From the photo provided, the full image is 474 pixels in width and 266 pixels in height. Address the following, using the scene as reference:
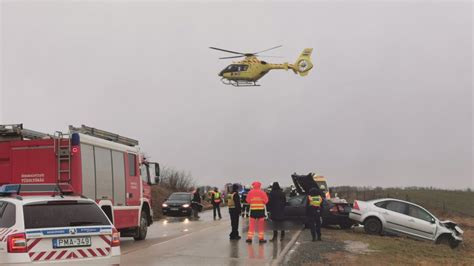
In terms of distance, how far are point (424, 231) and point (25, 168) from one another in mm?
13455

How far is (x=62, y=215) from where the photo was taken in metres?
7.23

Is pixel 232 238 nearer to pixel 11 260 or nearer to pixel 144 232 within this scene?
pixel 144 232

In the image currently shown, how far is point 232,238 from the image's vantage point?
51.6 ft

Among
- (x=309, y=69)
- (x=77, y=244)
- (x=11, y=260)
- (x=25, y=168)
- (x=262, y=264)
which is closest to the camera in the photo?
(x=11, y=260)

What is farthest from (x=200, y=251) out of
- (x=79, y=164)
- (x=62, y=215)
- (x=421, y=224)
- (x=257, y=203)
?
(x=421, y=224)

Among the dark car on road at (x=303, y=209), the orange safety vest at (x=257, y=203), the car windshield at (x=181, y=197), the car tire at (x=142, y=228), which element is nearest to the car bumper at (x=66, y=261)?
the orange safety vest at (x=257, y=203)

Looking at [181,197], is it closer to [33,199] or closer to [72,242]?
[33,199]

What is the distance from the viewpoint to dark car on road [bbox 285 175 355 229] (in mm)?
19984

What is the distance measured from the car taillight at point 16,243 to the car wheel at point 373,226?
1452cm

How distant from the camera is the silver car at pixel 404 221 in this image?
18281 millimetres

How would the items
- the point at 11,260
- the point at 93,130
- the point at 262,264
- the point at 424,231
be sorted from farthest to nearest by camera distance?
the point at 424,231 < the point at 93,130 < the point at 262,264 < the point at 11,260

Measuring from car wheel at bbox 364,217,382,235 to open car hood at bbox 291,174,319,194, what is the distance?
248 centimetres

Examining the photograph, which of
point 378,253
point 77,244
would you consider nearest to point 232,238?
point 378,253

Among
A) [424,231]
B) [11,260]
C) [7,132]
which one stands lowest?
[424,231]
